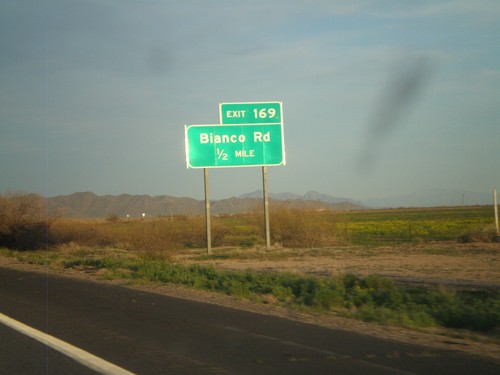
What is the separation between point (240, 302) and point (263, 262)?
1620 cm

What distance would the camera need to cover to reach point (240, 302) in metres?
16.0

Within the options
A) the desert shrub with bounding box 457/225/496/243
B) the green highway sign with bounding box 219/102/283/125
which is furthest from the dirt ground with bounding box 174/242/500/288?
the green highway sign with bounding box 219/102/283/125

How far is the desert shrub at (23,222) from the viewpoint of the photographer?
5175 centimetres

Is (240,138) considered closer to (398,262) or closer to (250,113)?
(250,113)

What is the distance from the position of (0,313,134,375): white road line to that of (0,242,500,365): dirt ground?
4722mm

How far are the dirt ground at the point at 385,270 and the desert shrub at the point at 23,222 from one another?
66.0 ft

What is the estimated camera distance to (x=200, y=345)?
33.2ft

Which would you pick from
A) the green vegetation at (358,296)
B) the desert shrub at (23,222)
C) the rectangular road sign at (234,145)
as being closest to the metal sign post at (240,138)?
the rectangular road sign at (234,145)

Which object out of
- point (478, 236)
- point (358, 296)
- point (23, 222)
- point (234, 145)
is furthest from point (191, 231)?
point (358, 296)

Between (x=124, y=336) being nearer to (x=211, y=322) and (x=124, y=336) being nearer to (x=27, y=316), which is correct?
(x=211, y=322)

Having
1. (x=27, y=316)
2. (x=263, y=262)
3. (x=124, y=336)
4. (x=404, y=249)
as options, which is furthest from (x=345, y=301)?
(x=404, y=249)

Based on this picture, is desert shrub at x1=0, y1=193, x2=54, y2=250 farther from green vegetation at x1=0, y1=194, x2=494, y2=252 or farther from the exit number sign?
the exit number sign

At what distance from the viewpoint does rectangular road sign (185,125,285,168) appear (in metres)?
33.3

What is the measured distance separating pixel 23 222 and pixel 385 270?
36935mm
